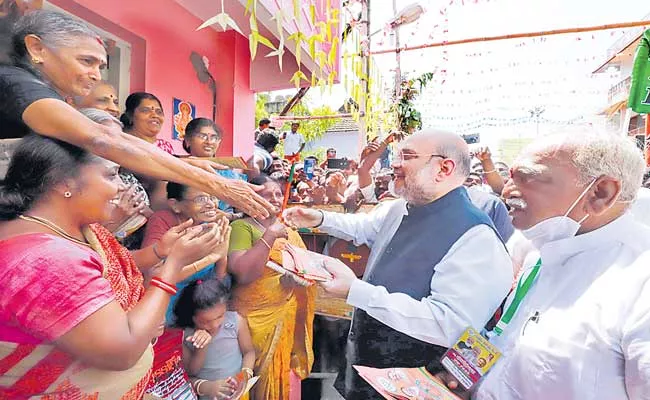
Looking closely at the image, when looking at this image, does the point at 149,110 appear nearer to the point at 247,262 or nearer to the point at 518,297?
the point at 247,262

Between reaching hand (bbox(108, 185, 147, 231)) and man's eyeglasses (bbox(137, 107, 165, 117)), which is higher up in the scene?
man's eyeglasses (bbox(137, 107, 165, 117))

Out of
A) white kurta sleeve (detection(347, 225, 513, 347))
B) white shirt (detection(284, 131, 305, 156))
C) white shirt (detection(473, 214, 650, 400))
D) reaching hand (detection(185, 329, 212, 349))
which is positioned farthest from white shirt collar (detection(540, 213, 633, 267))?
white shirt (detection(284, 131, 305, 156))

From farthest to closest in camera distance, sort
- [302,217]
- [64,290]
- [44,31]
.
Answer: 1. [302,217]
2. [44,31]
3. [64,290]

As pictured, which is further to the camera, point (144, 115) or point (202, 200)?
point (144, 115)

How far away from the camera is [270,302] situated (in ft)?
7.34

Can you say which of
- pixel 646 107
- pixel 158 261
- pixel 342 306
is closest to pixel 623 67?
pixel 646 107

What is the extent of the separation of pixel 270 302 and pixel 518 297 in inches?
47.2

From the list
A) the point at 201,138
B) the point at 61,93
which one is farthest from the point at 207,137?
the point at 61,93

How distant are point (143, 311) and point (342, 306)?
1848 mm

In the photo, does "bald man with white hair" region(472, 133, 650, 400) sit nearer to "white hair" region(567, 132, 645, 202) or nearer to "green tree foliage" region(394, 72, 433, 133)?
"white hair" region(567, 132, 645, 202)

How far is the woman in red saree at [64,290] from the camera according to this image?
0.88 metres

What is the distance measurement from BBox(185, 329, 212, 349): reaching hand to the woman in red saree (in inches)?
29.0

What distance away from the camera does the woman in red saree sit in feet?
2.89

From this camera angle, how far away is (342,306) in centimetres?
272
